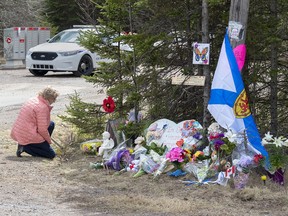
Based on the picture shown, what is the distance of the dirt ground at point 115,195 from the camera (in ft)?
24.1

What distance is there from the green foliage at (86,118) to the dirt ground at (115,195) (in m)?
1.44

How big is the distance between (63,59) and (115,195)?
48.0 feet

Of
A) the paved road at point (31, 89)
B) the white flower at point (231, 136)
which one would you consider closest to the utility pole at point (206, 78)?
the white flower at point (231, 136)

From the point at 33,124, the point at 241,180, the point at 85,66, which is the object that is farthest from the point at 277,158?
the point at 85,66

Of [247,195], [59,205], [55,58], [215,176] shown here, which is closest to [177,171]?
[215,176]

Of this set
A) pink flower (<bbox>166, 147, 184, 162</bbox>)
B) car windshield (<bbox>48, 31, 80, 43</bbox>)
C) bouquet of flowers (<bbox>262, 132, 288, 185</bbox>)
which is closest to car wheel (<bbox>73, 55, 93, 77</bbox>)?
car windshield (<bbox>48, 31, 80, 43</bbox>)

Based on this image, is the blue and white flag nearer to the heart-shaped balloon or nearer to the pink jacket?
the heart-shaped balloon

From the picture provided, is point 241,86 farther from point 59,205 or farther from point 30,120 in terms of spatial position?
point 30,120

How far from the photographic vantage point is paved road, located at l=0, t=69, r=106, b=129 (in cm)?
1552

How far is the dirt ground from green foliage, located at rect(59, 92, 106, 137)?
4.71 ft

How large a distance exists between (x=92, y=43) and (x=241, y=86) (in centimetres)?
333

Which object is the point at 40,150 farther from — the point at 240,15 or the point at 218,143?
the point at 240,15

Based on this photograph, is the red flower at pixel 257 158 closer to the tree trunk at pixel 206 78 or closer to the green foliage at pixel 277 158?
the green foliage at pixel 277 158

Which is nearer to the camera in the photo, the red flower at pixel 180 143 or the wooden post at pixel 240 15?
the wooden post at pixel 240 15
